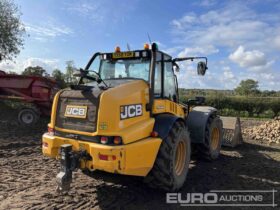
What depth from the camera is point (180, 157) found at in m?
5.81

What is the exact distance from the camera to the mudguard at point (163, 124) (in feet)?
16.6

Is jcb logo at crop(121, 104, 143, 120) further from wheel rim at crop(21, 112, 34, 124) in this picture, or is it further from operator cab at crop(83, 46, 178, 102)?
wheel rim at crop(21, 112, 34, 124)

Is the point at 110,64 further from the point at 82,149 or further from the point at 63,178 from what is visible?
the point at 63,178

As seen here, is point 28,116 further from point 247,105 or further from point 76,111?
point 247,105

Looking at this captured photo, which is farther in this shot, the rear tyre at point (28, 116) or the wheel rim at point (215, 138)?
the rear tyre at point (28, 116)

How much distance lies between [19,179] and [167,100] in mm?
3043

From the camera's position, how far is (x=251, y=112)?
1072 inches

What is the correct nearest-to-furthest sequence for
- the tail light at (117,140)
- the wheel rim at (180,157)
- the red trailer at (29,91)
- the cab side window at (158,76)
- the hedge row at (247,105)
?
1. the tail light at (117,140)
2. the cab side window at (158,76)
3. the wheel rim at (180,157)
4. the red trailer at (29,91)
5. the hedge row at (247,105)

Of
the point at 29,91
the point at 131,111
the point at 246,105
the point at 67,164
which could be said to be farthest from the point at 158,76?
the point at 246,105

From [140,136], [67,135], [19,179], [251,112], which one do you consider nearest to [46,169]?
[19,179]

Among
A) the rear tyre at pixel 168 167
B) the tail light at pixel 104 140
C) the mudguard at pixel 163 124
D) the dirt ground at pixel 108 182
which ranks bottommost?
the dirt ground at pixel 108 182

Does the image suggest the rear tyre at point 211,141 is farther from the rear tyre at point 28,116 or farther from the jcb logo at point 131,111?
the rear tyre at point 28,116

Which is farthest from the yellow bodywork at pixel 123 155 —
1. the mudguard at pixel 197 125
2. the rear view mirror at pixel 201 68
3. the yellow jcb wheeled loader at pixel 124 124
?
the mudguard at pixel 197 125

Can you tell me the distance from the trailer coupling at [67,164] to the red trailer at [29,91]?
826cm
